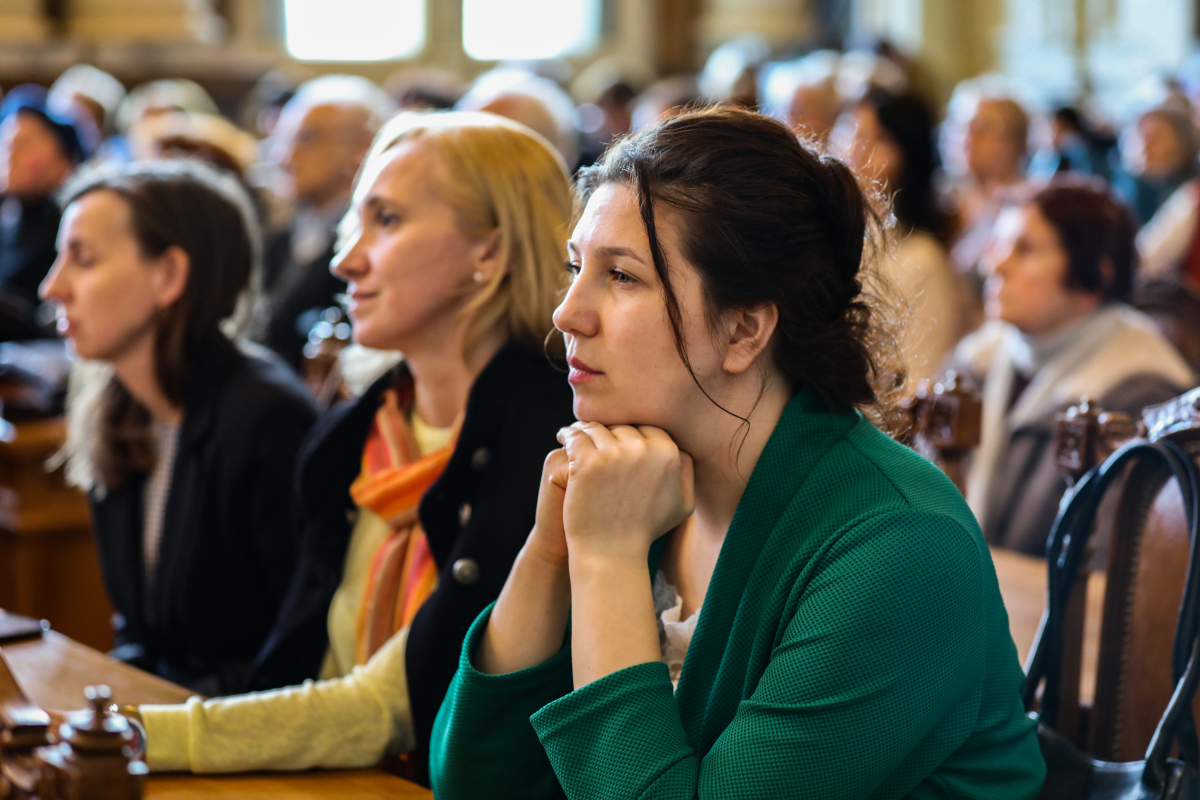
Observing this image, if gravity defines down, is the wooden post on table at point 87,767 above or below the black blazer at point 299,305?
above

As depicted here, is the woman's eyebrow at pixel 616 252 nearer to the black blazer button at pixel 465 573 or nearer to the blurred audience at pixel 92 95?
the black blazer button at pixel 465 573

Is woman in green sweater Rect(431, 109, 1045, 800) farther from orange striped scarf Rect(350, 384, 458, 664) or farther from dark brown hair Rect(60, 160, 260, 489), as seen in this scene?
dark brown hair Rect(60, 160, 260, 489)

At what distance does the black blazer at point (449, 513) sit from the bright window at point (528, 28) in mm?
10042

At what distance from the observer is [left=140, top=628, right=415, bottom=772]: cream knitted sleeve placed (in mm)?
1478

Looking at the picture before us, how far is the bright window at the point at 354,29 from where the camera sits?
1093 cm

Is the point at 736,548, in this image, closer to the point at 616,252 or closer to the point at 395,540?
the point at 616,252

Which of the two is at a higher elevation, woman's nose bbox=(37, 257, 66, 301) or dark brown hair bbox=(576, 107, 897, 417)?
dark brown hair bbox=(576, 107, 897, 417)

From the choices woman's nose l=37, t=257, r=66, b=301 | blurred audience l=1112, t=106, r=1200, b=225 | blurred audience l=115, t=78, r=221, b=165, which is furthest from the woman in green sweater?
blurred audience l=115, t=78, r=221, b=165

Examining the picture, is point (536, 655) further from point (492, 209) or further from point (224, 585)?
point (224, 585)

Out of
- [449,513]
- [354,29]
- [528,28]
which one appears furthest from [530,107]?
[528,28]

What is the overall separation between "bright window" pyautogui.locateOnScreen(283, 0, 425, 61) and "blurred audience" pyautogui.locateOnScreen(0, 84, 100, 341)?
5.46 metres

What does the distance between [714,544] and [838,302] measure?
312mm

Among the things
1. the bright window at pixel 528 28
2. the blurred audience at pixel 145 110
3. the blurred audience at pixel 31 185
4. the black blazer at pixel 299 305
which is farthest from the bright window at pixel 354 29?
the black blazer at pixel 299 305

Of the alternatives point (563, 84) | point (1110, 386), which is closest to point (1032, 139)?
point (563, 84)
